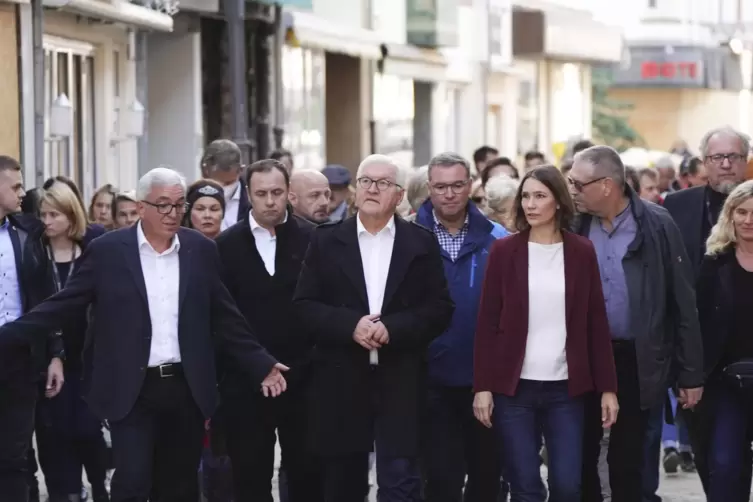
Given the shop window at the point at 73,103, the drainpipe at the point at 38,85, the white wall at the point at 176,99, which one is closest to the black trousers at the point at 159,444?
the drainpipe at the point at 38,85

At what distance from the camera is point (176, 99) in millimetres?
23516

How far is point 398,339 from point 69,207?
2.85 m

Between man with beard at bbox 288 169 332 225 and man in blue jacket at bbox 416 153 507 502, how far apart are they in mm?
1784

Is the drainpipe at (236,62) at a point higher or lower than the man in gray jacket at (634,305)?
higher

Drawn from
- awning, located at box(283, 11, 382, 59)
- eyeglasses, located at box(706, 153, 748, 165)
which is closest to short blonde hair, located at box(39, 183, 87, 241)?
eyeglasses, located at box(706, 153, 748, 165)

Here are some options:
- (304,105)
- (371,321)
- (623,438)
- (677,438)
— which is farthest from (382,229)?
(304,105)

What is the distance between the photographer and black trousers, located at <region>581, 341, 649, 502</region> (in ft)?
32.2

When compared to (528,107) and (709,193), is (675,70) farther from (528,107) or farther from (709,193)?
(709,193)

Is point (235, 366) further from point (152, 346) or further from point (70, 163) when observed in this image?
point (70, 163)

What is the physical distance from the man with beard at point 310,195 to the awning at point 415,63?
20.0 meters

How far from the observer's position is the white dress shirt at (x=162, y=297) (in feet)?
30.6

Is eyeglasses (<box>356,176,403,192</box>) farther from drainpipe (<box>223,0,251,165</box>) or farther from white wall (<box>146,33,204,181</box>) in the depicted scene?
white wall (<box>146,33,204,181</box>)

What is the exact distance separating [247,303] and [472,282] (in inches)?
47.0

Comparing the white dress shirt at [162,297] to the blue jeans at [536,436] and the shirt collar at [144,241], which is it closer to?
the shirt collar at [144,241]
